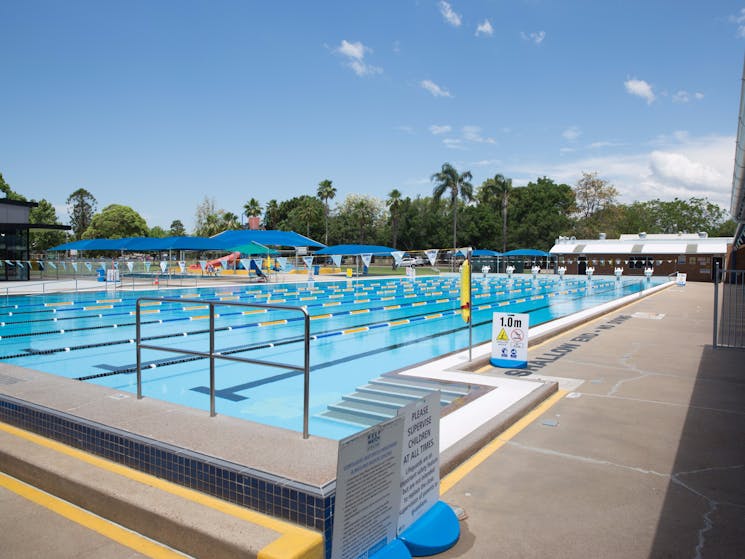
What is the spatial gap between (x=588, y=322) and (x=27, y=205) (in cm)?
2885

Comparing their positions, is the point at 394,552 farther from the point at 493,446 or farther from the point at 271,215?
the point at 271,215

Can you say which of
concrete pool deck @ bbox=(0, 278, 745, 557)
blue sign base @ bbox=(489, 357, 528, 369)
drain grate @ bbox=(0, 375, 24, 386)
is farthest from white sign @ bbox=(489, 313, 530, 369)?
drain grate @ bbox=(0, 375, 24, 386)

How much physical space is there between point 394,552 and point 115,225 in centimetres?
7484

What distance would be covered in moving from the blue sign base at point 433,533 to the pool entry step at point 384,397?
2.66 metres

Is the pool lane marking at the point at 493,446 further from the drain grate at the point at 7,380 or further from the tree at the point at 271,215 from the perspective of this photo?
the tree at the point at 271,215

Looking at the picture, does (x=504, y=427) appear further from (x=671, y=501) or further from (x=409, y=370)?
(x=409, y=370)

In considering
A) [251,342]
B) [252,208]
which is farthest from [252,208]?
[251,342]

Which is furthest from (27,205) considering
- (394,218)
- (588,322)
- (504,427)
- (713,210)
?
(713,210)

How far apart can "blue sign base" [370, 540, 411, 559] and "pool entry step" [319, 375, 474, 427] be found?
3.04 m

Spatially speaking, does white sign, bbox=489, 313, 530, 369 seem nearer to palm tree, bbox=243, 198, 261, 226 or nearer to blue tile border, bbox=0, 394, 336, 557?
blue tile border, bbox=0, 394, 336, 557

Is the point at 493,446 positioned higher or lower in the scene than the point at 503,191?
lower

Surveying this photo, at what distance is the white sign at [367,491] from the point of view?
2.42 meters

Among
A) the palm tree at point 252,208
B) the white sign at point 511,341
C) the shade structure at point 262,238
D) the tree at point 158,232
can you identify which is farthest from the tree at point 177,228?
the white sign at point 511,341

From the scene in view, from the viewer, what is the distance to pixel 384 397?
656 centimetres
